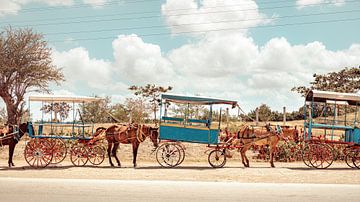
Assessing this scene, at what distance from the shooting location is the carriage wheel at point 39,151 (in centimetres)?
1808

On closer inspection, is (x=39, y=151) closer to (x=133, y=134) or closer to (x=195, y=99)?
(x=133, y=134)

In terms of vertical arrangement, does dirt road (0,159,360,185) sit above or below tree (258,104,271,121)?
below

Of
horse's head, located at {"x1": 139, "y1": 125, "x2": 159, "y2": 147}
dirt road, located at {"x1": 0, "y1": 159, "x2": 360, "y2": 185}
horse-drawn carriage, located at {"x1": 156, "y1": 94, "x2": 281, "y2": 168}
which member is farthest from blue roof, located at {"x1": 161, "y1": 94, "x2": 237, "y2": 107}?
dirt road, located at {"x1": 0, "y1": 159, "x2": 360, "y2": 185}

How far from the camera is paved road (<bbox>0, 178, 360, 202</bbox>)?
34.8 feet

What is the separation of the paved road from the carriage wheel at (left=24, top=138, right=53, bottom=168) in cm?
443

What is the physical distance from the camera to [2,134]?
60.4 feet

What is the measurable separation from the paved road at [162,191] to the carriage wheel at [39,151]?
174 inches

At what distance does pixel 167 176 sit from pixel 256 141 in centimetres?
556

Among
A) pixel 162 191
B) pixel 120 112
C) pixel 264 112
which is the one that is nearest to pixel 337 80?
pixel 264 112

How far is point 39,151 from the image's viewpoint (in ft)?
59.5

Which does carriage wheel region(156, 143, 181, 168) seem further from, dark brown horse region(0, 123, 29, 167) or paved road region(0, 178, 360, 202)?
dark brown horse region(0, 123, 29, 167)

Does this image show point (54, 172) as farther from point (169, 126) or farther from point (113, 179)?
point (169, 126)

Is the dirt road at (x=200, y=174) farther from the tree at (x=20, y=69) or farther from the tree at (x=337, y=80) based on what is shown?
the tree at (x=337, y=80)

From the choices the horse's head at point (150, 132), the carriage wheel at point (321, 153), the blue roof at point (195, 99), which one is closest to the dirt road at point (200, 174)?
the carriage wheel at point (321, 153)
